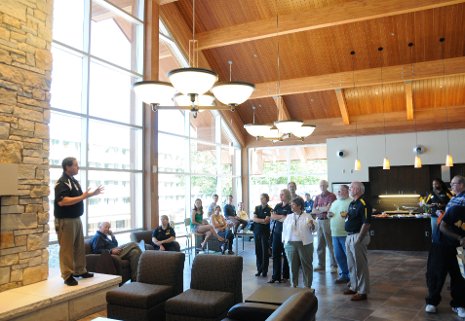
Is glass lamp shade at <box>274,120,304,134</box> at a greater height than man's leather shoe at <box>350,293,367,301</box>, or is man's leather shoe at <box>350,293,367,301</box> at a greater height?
glass lamp shade at <box>274,120,304,134</box>

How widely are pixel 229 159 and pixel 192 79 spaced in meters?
9.65

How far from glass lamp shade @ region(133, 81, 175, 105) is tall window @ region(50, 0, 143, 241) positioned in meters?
2.96

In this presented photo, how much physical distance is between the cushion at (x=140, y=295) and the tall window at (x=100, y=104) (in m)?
2.74

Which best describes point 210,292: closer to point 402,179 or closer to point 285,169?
point 402,179

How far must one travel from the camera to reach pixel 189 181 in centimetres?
1039

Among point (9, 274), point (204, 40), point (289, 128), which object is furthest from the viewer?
point (204, 40)

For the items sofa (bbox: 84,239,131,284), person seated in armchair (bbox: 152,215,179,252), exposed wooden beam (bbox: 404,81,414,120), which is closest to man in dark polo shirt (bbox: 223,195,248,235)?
person seated in armchair (bbox: 152,215,179,252)

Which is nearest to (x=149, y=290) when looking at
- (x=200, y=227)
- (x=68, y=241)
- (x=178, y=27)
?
(x=68, y=241)

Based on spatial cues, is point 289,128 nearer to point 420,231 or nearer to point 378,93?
point 420,231

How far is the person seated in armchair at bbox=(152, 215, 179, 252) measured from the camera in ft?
22.7

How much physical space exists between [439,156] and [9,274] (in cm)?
1031

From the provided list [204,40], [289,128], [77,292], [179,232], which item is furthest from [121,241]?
[204,40]

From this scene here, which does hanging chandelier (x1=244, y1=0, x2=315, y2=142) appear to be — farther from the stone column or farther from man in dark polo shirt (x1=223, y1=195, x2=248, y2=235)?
man in dark polo shirt (x1=223, y1=195, x2=248, y2=235)

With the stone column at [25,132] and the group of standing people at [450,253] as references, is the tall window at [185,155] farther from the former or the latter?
the group of standing people at [450,253]
